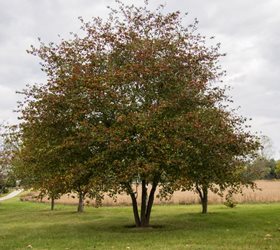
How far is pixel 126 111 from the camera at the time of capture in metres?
18.4

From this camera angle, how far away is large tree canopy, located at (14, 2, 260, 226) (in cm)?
Result: 1747

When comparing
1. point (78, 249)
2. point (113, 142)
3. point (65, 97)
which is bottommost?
point (78, 249)

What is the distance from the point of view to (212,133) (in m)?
18.3

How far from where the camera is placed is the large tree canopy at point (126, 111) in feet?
57.3

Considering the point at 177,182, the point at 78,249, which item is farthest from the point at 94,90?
the point at 78,249

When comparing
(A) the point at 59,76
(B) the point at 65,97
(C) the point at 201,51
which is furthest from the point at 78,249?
(C) the point at 201,51

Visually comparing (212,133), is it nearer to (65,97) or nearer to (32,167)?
(65,97)

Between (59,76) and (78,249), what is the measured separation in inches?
323

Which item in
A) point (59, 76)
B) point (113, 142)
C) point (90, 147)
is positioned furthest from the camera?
point (59, 76)

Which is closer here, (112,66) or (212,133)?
(212,133)

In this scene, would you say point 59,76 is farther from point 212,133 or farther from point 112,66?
point 212,133

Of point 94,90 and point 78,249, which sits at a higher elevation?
point 94,90

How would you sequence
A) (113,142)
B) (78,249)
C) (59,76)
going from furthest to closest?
1. (59,76)
2. (113,142)
3. (78,249)

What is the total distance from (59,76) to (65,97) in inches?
58.4
